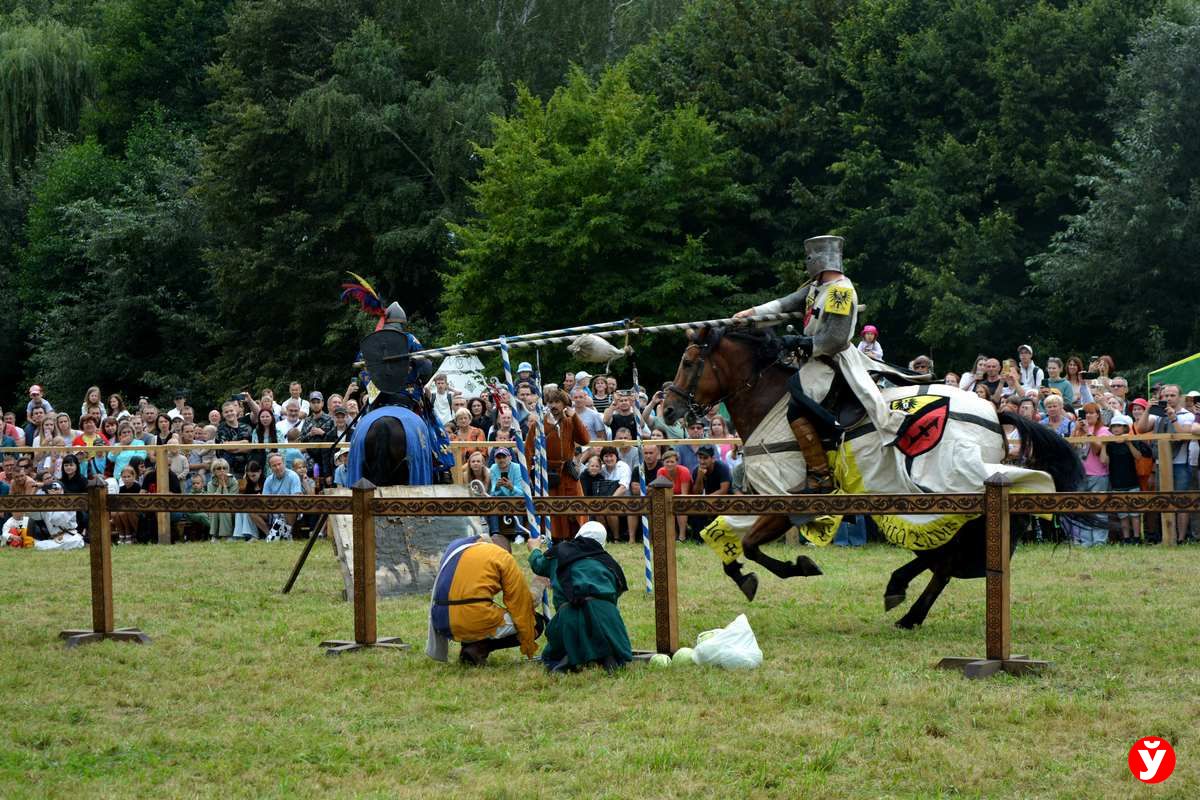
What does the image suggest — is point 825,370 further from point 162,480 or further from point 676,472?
point 162,480

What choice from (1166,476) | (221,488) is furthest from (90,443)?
(1166,476)

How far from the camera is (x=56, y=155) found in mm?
45219

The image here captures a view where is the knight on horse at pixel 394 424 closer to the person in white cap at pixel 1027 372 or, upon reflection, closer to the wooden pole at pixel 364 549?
the wooden pole at pixel 364 549

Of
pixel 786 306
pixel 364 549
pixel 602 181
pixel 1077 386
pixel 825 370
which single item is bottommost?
pixel 364 549

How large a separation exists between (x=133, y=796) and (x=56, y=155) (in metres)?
42.4

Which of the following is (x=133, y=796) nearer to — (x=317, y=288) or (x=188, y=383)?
(x=317, y=288)

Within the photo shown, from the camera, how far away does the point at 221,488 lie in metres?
19.3

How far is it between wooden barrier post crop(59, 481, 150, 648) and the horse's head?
4.13 meters

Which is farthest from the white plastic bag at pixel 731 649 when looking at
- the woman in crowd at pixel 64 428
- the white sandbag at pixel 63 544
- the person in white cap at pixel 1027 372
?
the woman in crowd at pixel 64 428

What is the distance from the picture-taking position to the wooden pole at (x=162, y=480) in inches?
768

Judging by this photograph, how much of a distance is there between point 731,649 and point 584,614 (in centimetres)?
92

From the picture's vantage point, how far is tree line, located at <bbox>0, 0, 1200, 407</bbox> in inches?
1168

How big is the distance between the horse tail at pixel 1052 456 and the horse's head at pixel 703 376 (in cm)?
210

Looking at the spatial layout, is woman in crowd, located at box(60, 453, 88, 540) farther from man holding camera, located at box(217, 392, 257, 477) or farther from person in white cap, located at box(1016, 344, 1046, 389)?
person in white cap, located at box(1016, 344, 1046, 389)
